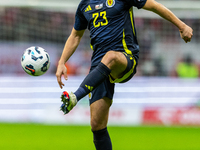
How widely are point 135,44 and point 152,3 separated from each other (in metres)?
0.60

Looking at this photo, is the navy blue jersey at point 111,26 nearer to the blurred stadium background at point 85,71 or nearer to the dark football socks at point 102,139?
the dark football socks at point 102,139

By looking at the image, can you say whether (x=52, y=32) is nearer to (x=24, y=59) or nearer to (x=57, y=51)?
(x=57, y=51)

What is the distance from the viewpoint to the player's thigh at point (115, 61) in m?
3.83

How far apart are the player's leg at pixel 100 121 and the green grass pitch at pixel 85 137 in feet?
5.84

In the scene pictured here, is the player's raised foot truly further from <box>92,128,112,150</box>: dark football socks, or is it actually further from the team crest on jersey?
the team crest on jersey

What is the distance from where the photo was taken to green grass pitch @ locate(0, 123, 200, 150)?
646cm

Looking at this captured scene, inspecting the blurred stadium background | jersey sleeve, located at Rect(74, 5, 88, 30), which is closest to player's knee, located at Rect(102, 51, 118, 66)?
jersey sleeve, located at Rect(74, 5, 88, 30)

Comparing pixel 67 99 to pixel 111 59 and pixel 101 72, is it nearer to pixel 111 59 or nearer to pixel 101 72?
pixel 101 72

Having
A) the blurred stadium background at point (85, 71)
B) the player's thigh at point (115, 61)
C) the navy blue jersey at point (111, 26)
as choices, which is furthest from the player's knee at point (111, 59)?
the blurred stadium background at point (85, 71)

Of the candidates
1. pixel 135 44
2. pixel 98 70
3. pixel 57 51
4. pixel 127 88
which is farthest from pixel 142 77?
pixel 98 70

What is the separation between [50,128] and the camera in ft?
29.4

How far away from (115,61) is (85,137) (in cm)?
402

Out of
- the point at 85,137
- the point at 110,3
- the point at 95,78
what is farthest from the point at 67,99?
the point at 85,137

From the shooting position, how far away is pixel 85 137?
758cm
